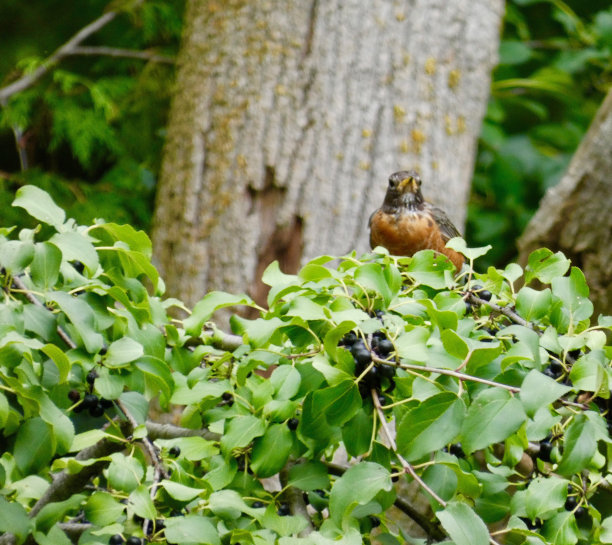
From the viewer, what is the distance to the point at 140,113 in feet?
14.0

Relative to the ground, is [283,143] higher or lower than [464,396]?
higher

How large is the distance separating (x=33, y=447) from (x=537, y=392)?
735 millimetres

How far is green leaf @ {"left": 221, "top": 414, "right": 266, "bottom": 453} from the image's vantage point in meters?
1.37

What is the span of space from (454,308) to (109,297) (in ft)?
1.85

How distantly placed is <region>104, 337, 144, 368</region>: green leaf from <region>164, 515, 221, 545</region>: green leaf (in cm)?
26

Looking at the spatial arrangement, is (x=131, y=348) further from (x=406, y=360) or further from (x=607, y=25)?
(x=607, y=25)

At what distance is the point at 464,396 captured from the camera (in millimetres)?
1338

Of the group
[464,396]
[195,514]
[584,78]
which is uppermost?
[584,78]

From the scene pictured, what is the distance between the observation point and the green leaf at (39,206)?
142cm

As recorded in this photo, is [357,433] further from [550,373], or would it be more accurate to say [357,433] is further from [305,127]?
[305,127]

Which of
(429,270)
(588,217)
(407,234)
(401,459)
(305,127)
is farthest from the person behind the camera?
(305,127)

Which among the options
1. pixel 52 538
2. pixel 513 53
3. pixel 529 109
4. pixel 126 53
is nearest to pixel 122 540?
pixel 52 538

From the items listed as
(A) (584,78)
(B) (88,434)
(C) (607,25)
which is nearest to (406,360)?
(B) (88,434)

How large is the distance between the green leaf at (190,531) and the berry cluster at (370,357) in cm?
29
